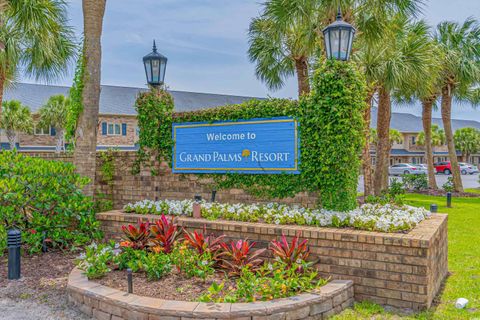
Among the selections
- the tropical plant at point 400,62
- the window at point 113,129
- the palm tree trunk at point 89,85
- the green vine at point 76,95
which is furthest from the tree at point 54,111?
the tropical plant at point 400,62

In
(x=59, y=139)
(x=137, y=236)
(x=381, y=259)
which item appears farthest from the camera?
(x=59, y=139)

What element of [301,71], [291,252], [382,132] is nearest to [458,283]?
Result: [291,252]

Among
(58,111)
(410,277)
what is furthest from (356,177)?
(58,111)

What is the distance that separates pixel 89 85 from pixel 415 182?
Answer: 639 inches

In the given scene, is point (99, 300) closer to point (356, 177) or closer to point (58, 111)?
point (356, 177)

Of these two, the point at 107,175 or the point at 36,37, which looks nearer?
the point at 107,175

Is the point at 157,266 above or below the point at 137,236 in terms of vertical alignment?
below

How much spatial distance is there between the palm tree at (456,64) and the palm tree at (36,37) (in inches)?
565

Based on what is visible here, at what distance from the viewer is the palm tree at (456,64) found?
16594 millimetres

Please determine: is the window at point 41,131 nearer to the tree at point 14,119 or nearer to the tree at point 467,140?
the tree at point 14,119

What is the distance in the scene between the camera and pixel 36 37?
9.73 metres

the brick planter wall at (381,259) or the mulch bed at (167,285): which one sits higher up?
the brick planter wall at (381,259)

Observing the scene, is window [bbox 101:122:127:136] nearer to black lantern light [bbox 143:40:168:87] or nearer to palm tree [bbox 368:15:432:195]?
palm tree [bbox 368:15:432:195]

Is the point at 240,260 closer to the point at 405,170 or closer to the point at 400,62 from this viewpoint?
the point at 400,62
